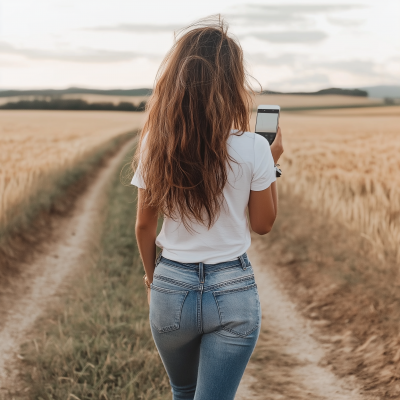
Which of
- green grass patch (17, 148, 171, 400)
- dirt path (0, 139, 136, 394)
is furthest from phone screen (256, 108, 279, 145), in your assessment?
dirt path (0, 139, 136, 394)

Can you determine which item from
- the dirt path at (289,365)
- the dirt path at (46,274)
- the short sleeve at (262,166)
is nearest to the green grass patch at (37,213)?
the dirt path at (46,274)

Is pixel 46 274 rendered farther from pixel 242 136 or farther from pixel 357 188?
pixel 242 136

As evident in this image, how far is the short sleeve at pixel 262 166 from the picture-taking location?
4.93ft

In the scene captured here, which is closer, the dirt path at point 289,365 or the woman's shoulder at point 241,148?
the woman's shoulder at point 241,148

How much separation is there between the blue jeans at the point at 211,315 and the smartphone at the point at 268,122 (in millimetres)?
584

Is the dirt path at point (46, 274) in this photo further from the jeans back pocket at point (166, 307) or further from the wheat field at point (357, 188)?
the wheat field at point (357, 188)

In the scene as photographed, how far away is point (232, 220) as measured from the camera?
62.2 inches

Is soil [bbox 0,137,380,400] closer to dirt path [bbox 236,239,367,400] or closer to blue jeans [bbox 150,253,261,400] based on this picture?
dirt path [bbox 236,239,367,400]

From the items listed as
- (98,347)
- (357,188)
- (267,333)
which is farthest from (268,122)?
(357,188)

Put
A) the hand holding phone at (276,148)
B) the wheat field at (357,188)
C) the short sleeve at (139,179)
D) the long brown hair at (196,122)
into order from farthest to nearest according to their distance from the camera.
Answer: the wheat field at (357,188), the hand holding phone at (276,148), the short sleeve at (139,179), the long brown hair at (196,122)

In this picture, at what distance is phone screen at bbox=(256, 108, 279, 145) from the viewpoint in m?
1.93

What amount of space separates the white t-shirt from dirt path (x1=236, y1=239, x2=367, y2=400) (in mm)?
1996

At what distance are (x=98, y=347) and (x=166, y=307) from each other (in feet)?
6.85

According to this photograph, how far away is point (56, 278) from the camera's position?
5.41 metres
